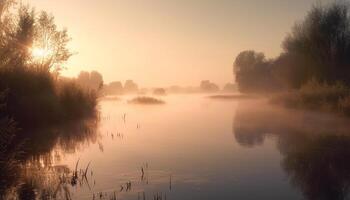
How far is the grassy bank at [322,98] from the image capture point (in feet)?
91.3

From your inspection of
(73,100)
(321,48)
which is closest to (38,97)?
(73,100)

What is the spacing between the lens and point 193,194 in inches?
352

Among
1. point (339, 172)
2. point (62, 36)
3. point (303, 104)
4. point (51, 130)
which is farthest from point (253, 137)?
point (62, 36)

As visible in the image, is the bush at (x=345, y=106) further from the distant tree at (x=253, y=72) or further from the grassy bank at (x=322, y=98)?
the distant tree at (x=253, y=72)

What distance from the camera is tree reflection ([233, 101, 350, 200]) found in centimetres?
938

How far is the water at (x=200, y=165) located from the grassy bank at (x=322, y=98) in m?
8.41

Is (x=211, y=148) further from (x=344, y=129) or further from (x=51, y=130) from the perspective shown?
(x=51, y=130)

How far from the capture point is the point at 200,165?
1230 cm

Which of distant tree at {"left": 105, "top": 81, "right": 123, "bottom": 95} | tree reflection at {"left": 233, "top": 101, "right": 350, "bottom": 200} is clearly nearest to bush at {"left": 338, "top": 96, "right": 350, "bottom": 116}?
tree reflection at {"left": 233, "top": 101, "right": 350, "bottom": 200}

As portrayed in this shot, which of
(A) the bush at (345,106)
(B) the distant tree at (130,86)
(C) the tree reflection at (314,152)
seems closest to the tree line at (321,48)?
(A) the bush at (345,106)

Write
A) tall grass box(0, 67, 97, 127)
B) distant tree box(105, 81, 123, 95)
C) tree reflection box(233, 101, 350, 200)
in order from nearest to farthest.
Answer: tree reflection box(233, 101, 350, 200), tall grass box(0, 67, 97, 127), distant tree box(105, 81, 123, 95)

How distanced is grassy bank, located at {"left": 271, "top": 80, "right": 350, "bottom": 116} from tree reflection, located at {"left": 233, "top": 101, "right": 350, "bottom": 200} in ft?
15.3

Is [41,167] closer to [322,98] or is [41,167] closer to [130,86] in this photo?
[322,98]

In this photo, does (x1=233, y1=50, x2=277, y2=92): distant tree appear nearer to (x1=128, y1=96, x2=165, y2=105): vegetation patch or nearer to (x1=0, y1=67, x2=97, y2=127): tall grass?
(x1=128, y1=96, x2=165, y2=105): vegetation patch
